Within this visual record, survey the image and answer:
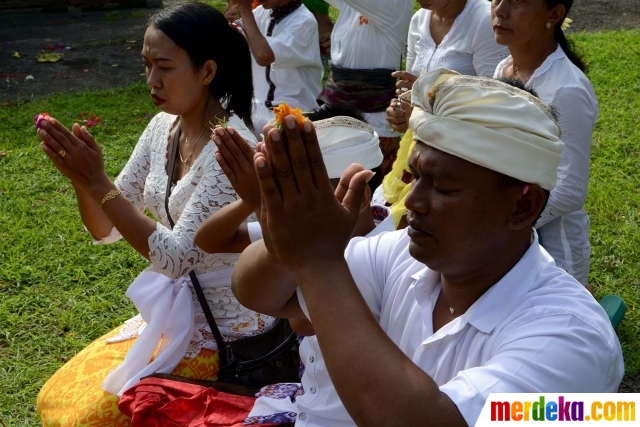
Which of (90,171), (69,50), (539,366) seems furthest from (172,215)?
(69,50)

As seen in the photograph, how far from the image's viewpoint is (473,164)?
1.93 metres

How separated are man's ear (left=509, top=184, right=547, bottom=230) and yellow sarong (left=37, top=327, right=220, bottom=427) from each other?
1.72m

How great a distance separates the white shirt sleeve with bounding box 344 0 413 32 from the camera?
5.21 m

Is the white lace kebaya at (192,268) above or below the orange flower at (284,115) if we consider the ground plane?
below

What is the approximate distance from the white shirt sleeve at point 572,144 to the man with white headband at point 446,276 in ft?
5.07

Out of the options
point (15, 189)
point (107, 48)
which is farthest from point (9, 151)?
point (107, 48)

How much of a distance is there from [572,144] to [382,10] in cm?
215

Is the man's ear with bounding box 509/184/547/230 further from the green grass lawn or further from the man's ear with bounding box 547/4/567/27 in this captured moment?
the green grass lawn

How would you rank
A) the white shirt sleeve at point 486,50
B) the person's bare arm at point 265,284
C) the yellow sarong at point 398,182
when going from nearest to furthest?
1. the person's bare arm at point 265,284
2. the yellow sarong at point 398,182
3. the white shirt sleeve at point 486,50

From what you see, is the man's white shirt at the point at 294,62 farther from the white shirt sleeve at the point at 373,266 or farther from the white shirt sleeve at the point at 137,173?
the white shirt sleeve at the point at 373,266

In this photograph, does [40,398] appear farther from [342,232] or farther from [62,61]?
[62,61]

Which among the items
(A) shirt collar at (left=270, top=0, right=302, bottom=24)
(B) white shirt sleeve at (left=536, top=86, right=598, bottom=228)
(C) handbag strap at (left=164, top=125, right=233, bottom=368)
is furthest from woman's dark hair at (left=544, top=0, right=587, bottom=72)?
(A) shirt collar at (left=270, top=0, right=302, bottom=24)

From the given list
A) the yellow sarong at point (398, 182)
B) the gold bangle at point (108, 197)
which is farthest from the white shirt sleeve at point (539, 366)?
the gold bangle at point (108, 197)

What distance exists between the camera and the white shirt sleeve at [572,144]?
3.55 meters
